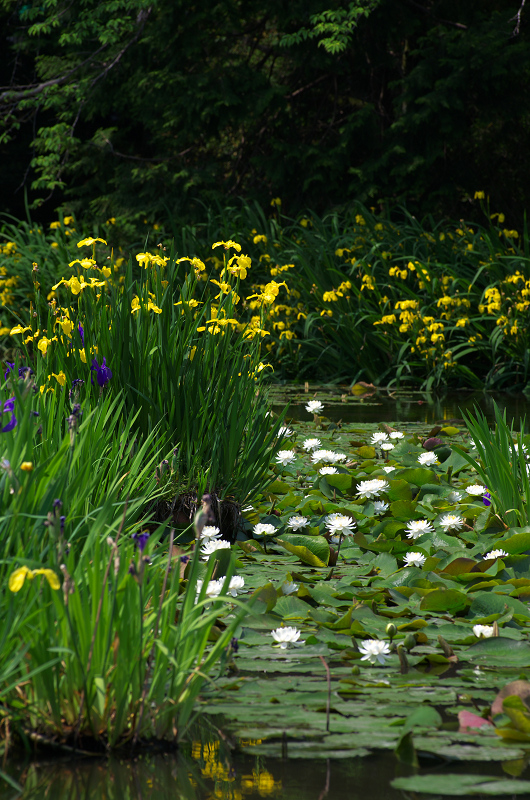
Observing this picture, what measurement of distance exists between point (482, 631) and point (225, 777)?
85 centimetres

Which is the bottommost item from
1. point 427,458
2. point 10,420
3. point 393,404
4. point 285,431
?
point 393,404

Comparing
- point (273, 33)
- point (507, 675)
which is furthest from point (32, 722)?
point (273, 33)

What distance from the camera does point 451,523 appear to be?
2947 mm

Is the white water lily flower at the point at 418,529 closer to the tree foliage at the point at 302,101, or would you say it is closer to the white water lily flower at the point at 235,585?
the white water lily flower at the point at 235,585

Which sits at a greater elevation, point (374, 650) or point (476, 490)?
point (374, 650)

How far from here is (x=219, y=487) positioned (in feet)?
10.3

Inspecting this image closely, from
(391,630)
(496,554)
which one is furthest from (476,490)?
(391,630)

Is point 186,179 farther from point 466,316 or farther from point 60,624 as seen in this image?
point 60,624

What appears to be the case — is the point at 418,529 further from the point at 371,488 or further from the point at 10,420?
the point at 10,420

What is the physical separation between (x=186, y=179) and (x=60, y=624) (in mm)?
9390

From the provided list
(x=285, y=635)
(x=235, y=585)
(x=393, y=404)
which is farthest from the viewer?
(x=393, y=404)

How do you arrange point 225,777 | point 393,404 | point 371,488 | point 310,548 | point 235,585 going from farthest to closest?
point 393,404, point 371,488, point 310,548, point 235,585, point 225,777

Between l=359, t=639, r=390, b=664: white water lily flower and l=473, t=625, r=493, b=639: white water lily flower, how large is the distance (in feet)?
0.86

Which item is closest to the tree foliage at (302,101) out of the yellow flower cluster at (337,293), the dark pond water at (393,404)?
the yellow flower cluster at (337,293)
